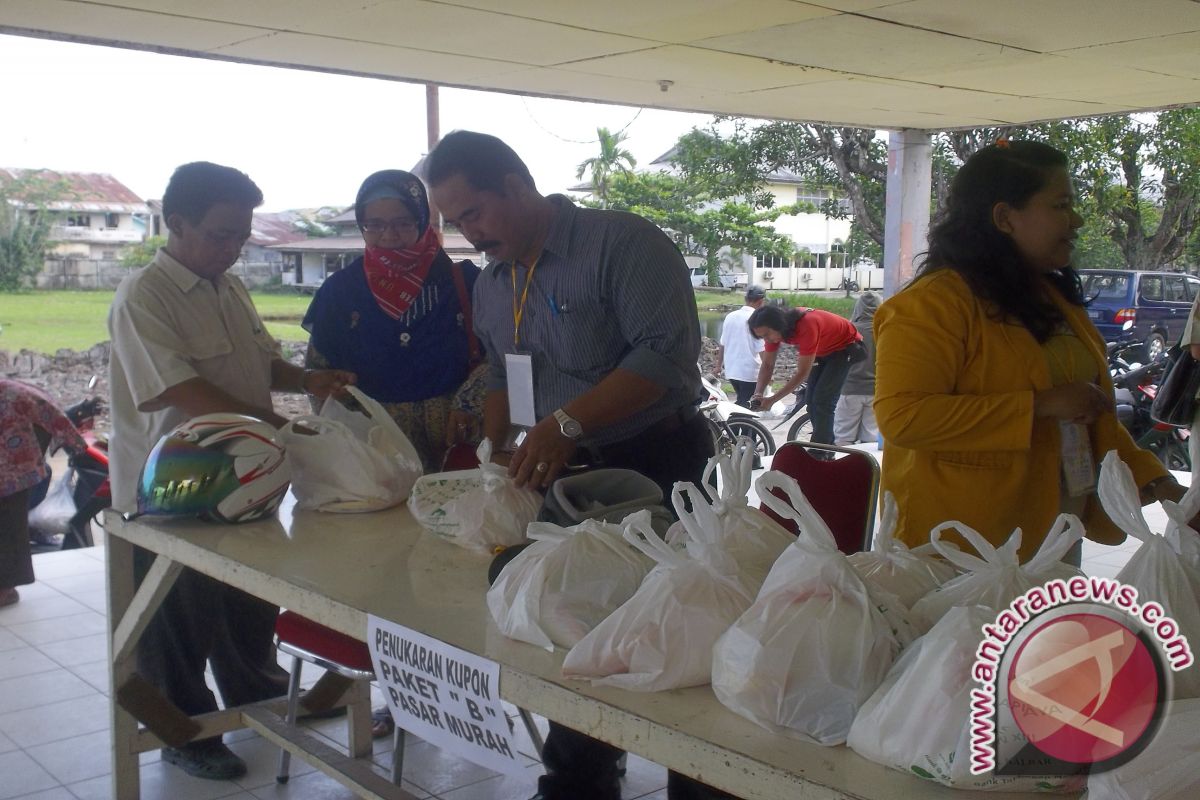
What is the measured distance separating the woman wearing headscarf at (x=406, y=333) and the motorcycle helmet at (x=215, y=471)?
0.54 metres

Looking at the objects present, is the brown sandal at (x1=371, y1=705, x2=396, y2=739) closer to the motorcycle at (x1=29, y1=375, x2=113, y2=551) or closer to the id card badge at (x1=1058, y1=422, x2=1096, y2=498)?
the id card badge at (x1=1058, y1=422, x2=1096, y2=498)

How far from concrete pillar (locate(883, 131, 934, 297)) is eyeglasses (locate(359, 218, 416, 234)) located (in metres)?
5.82

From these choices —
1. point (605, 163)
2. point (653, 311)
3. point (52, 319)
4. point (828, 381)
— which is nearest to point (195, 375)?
point (653, 311)

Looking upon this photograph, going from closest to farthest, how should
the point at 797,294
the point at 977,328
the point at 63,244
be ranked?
the point at 977,328, the point at 63,244, the point at 797,294

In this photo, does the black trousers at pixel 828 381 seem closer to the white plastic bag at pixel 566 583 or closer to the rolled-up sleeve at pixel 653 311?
the rolled-up sleeve at pixel 653 311

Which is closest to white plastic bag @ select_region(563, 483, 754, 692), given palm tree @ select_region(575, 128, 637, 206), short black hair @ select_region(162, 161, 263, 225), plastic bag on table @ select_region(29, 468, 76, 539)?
short black hair @ select_region(162, 161, 263, 225)

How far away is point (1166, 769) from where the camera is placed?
2.87 feet

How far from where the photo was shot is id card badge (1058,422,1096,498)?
1.94m

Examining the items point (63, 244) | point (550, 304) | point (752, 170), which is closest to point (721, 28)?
point (550, 304)

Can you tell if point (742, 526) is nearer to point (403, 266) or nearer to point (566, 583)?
point (566, 583)

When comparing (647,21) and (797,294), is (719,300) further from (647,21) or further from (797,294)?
(647,21)

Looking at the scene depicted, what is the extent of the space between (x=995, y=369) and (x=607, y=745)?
1084 mm

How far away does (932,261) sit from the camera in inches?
78.2

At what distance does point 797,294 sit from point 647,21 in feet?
43.3
